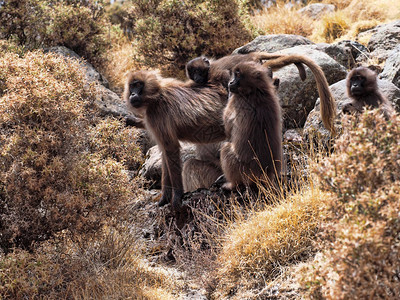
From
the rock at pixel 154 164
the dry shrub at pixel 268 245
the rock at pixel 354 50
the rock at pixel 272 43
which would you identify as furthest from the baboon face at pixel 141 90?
the rock at pixel 354 50

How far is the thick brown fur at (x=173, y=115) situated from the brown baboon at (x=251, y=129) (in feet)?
1.64

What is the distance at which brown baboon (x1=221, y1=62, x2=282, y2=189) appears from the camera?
616 centimetres

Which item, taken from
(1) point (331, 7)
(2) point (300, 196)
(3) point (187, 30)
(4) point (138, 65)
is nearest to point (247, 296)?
(2) point (300, 196)

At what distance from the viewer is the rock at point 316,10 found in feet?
50.2

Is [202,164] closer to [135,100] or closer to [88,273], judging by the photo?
[135,100]

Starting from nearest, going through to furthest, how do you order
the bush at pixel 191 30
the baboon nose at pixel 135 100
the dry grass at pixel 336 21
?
the baboon nose at pixel 135 100
the bush at pixel 191 30
the dry grass at pixel 336 21

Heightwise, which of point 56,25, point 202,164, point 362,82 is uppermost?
point 56,25

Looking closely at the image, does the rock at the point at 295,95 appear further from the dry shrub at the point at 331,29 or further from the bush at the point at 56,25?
the dry shrub at the point at 331,29

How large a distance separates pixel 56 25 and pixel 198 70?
200 inches

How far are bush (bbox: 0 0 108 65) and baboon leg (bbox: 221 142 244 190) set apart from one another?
585cm

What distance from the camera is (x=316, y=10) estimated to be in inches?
611

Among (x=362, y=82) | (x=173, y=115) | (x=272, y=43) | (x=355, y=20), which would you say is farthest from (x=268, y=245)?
(x=355, y=20)

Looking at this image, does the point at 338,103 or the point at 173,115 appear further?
the point at 338,103

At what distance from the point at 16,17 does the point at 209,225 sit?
701 cm
